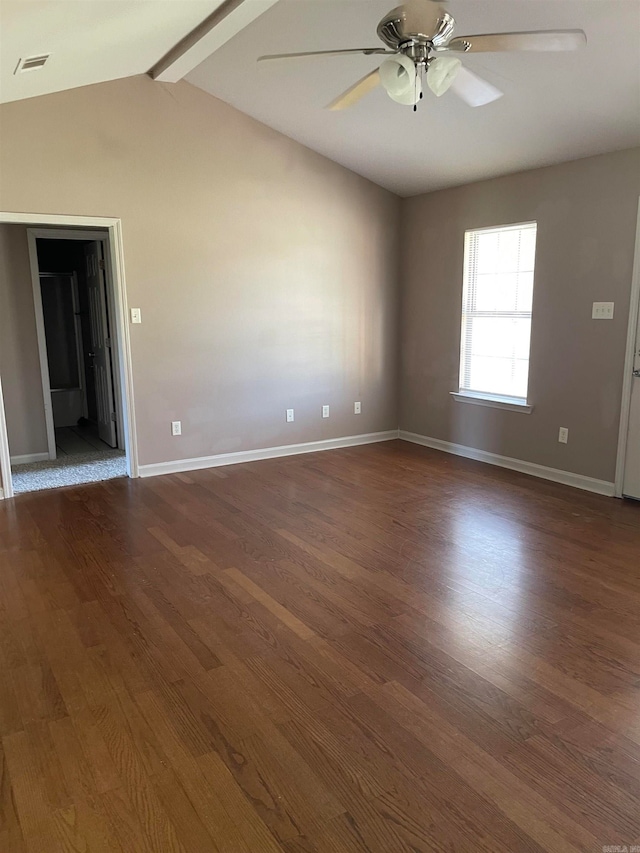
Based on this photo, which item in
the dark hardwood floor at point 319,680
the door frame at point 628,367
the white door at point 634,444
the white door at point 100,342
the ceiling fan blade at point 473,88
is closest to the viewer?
the dark hardwood floor at point 319,680

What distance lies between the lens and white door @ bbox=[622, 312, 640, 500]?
4.22 m

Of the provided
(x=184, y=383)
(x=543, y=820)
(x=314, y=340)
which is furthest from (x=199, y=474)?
(x=543, y=820)

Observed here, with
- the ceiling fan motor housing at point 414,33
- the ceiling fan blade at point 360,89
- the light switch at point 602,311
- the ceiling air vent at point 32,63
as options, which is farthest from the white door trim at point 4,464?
the light switch at point 602,311

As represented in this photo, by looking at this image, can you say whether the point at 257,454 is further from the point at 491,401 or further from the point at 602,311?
the point at 602,311

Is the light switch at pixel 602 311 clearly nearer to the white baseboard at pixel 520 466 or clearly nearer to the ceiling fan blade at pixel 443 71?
the white baseboard at pixel 520 466

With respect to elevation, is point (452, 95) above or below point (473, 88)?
above

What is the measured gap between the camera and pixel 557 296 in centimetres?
466

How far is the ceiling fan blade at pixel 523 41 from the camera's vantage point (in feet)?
6.80

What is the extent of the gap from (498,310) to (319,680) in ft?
12.6

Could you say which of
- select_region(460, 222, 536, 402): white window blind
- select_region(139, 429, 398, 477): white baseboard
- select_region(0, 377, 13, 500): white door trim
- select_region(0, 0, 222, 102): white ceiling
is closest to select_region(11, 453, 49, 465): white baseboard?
select_region(0, 377, 13, 500): white door trim

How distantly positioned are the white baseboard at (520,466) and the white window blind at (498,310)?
0.55 m

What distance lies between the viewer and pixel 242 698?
2.19 m

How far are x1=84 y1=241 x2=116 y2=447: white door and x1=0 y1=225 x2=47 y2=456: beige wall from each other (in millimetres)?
714

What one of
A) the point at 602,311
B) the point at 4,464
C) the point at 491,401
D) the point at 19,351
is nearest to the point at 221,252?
the point at 19,351
